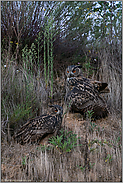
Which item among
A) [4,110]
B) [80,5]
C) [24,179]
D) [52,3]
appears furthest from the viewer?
[80,5]

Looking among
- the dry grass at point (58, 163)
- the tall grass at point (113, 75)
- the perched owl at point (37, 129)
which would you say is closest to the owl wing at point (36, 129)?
the perched owl at point (37, 129)

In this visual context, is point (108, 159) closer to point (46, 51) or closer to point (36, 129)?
point (36, 129)

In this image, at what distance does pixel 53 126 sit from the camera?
2080 mm

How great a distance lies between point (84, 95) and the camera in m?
2.66

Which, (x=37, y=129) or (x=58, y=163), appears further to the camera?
(x=37, y=129)

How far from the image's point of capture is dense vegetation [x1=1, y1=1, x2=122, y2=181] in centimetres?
256

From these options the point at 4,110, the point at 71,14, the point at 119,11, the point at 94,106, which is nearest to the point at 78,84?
the point at 94,106

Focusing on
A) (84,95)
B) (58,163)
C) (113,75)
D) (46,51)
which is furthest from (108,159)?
(46,51)

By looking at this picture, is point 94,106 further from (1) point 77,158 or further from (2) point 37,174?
(2) point 37,174

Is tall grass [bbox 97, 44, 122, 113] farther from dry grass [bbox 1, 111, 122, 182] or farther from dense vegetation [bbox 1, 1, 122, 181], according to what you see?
dry grass [bbox 1, 111, 122, 182]

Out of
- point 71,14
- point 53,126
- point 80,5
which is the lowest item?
point 53,126

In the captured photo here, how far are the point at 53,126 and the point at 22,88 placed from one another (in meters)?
0.98

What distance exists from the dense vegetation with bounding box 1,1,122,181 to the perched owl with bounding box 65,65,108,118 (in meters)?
0.32

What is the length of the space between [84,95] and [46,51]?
1.85 metres
